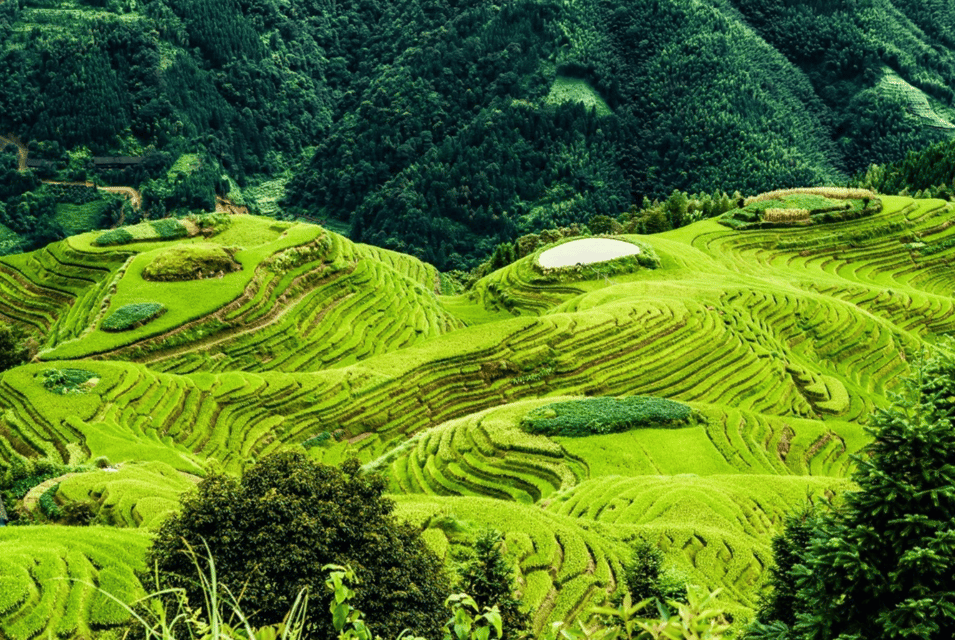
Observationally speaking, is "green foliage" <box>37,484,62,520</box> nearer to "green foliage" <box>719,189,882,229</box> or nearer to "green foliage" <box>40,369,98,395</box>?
"green foliage" <box>40,369,98,395</box>

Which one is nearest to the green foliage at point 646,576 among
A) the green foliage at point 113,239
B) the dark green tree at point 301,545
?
the dark green tree at point 301,545

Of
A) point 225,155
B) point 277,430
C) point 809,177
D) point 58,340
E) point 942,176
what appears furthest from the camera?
point 225,155

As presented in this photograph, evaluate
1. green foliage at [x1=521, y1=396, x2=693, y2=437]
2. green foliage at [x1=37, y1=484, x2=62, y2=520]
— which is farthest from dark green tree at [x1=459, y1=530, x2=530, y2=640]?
green foliage at [x1=521, y1=396, x2=693, y2=437]

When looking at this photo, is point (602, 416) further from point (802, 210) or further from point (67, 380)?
point (802, 210)

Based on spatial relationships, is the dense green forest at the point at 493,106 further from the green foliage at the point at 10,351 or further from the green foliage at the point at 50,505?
the green foliage at the point at 50,505

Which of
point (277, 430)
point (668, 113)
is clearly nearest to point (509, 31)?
point (668, 113)

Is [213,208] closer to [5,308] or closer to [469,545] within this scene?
[5,308]
